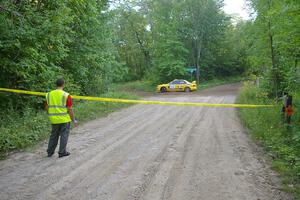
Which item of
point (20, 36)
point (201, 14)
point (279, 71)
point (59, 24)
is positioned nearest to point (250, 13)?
point (279, 71)

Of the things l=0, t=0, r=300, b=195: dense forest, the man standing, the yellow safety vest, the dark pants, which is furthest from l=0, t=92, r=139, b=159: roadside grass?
the yellow safety vest

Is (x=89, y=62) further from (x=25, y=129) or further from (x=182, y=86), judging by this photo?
(x=182, y=86)

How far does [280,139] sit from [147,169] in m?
4.05

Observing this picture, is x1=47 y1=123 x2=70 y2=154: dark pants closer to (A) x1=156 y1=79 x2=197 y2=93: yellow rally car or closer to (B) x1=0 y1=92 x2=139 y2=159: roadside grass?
(B) x1=0 y1=92 x2=139 y2=159: roadside grass

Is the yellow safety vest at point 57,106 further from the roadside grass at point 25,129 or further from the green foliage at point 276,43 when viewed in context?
the green foliage at point 276,43

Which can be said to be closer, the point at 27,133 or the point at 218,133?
the point at 27,133

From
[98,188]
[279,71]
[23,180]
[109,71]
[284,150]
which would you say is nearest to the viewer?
[98,188]

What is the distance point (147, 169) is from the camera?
591 centimetres

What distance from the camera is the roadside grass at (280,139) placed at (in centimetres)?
558

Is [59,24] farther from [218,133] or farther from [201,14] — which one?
[201,14]

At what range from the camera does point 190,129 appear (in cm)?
1003

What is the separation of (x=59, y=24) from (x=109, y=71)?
7.95 meters

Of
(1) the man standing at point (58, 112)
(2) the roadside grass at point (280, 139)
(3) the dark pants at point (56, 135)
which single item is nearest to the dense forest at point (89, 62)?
(2) the roadside grass at point (280, 139)

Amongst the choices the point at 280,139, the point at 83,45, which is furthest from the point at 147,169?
the point at 83,45
